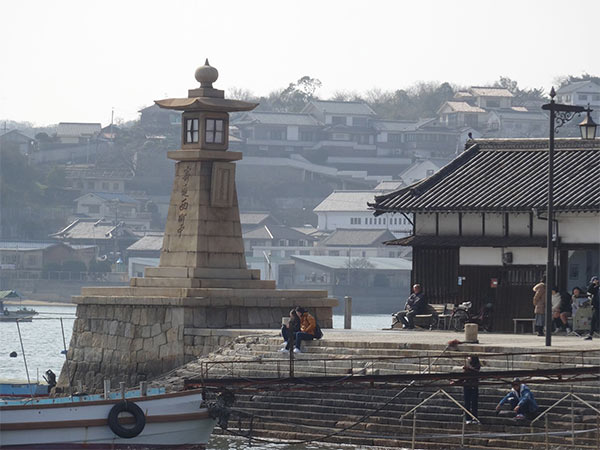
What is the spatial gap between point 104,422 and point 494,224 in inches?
583

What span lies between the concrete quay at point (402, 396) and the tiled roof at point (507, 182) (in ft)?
17.9

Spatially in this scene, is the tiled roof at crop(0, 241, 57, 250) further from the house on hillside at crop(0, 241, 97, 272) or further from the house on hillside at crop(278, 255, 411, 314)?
the house on hillside at crop(278, 255, 411, 314)

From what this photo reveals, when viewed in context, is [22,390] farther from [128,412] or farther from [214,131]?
[128,412]

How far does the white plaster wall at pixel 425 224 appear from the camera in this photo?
3550 centimetres

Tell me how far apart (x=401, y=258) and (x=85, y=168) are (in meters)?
33.7

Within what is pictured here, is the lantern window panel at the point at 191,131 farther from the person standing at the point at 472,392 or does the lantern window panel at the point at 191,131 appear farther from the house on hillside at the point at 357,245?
→ the house on hillside at the point at 357,245

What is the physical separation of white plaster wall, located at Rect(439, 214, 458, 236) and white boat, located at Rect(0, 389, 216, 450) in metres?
14.1

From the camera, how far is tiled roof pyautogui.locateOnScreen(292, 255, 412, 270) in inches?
4875

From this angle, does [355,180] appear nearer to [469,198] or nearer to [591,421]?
[469,198]

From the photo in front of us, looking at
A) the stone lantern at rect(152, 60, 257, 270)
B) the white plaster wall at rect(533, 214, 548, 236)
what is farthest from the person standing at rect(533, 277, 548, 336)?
the stone lantern at rect(152, 60, 257, 270)

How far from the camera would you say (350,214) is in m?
138

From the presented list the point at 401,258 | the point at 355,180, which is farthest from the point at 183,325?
the point at 355,180

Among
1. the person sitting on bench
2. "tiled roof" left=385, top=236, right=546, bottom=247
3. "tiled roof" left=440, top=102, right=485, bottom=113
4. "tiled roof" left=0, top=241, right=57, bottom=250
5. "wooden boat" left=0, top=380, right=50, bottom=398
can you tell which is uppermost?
"tiled roof" left=440, top=102, right=485, bottom=113

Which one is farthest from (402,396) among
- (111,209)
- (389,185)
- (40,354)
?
(389,185)
